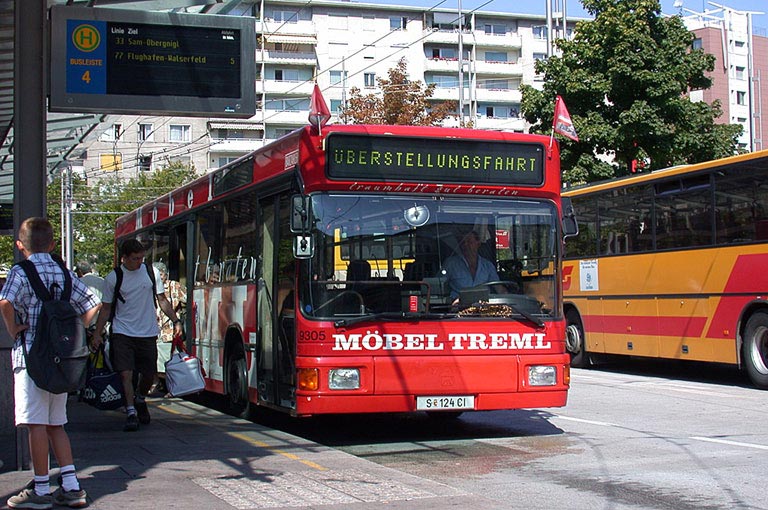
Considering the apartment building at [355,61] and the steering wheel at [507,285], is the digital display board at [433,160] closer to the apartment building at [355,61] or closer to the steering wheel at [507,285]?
the steering wheel at [507,285]

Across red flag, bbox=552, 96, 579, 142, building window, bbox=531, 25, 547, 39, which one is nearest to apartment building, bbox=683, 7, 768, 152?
building window, bbox=531, 25, 547, 39

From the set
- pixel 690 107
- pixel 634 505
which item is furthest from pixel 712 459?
pixel 690 107

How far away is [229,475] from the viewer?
7855mm

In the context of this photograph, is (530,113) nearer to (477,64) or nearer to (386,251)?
(386,251)

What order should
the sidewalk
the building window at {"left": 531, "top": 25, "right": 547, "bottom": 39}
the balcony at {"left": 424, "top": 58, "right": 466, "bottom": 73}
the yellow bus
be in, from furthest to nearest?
the building window at {"left": 531, "top": 25, "right": 547, "bottom": 39}
the balcony at {"left": 424, "top": 58, "right": 466, "bottom": 73}
the yellow bus
the sidewalk

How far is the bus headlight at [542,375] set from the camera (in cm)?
998

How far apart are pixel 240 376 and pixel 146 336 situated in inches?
62.8

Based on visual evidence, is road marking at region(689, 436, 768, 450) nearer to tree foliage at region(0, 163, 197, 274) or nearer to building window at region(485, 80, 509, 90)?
tree foliage at region(0, 163, 197, 274)

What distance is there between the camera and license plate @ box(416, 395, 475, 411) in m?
9.69

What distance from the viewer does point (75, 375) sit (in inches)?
254

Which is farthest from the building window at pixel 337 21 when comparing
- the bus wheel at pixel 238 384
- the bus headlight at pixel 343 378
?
the bus headlight at pixel 343 378

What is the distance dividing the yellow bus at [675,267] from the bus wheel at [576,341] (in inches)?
0.8

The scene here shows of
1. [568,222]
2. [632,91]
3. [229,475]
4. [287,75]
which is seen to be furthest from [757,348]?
[287,75]

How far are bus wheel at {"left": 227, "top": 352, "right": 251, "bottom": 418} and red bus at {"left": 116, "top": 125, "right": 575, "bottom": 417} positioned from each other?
857 mm
